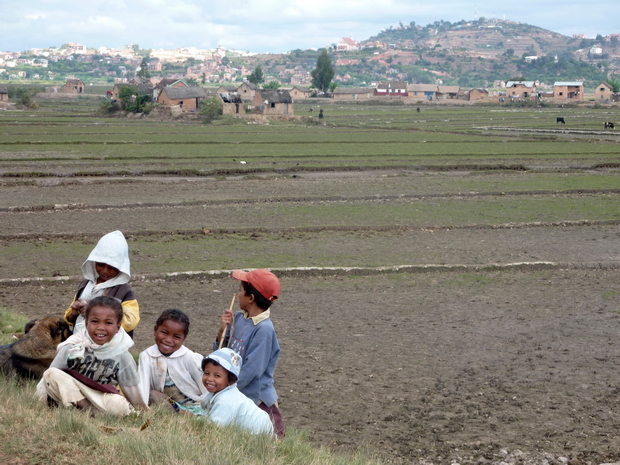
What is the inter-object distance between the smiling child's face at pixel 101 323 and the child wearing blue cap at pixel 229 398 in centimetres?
69

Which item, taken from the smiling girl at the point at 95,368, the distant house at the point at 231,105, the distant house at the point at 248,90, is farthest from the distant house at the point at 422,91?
the smiling girl at the point at 95,368

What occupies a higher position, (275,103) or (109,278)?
(275,103)

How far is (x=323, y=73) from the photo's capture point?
454 ft

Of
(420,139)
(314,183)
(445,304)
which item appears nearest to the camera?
(445,304)

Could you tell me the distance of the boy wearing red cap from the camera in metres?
5.27

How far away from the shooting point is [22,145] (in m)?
36.6

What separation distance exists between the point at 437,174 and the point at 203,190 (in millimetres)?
9806

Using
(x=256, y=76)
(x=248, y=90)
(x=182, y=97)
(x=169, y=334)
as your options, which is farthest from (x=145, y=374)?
(x=256, y=76)

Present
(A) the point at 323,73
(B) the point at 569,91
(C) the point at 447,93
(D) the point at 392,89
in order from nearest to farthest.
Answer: (B) the point at 569,91 < (C) the point at 447,93 < (D) the point at 392,89 < (A) the point at 323,73

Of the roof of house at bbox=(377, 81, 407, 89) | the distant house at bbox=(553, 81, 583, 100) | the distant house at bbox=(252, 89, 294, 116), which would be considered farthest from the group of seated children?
the roof of house at bbox=(377, 81, 407, 89)

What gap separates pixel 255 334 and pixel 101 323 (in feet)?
3.45

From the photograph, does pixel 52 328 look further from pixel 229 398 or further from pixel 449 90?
pixel 449 90

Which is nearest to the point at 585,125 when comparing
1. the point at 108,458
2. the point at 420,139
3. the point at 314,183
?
the point at 420,139

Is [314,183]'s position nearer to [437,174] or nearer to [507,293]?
[437,174]
